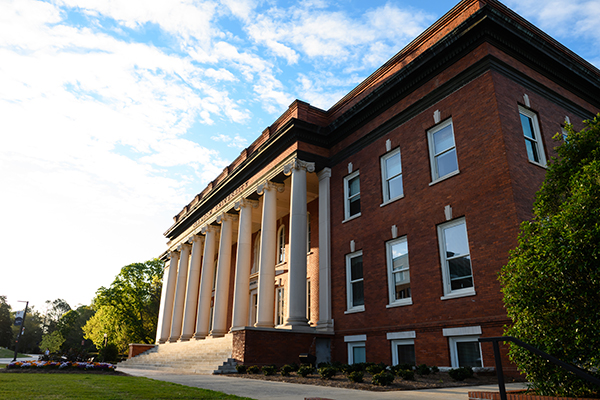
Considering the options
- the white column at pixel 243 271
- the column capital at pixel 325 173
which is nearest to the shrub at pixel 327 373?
the white column at pixel 243 271

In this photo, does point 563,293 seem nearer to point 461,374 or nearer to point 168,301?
point 461,374

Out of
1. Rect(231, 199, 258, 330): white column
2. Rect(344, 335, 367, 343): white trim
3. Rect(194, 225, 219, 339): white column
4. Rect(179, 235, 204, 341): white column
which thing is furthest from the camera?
Rect(179, 235, 204, 341): white column

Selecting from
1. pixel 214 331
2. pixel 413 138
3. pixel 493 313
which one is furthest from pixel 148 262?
pixel 493 313

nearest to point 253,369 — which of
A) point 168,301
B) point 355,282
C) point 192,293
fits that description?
point 355,282

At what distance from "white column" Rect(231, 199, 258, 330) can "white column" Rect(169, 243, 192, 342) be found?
40.1 ft

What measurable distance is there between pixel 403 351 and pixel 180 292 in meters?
24.3

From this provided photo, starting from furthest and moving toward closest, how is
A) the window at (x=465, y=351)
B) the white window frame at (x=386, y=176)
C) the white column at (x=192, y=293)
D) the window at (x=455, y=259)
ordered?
the white column at (x=192, y=293), the white window frame at (x=386, y=176), the window at (x=455, y=259), the window at (x=465, y=351)

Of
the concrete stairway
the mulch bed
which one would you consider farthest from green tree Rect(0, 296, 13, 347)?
the mulch bed

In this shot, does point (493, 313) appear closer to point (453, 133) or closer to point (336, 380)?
point (336, 380)

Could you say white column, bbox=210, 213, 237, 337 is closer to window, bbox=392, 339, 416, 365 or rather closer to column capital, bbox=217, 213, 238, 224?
column capital, bbox=217, 213, 238, 224

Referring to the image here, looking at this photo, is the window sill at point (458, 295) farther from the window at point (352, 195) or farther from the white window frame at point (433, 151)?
the window at point (352, 195)

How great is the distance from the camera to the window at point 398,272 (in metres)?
16.5

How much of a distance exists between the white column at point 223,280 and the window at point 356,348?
10.5 meters

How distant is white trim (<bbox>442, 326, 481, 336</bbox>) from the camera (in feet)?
42.8
